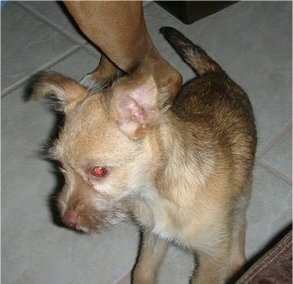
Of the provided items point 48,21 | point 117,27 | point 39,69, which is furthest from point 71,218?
point 48,21

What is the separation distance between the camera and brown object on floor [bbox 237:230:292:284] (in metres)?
1.03

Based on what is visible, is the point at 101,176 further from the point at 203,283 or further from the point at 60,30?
the point at 60,30

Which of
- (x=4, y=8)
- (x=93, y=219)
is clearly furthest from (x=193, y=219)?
(x=4, y=8)

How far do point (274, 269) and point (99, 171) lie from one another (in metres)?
0.44

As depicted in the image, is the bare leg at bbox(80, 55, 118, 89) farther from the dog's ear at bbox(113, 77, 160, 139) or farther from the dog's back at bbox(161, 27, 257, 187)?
the dog's ear at bbox(113, 77, 160, 139)

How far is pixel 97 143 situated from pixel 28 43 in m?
1.57

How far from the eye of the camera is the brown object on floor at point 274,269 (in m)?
1.03

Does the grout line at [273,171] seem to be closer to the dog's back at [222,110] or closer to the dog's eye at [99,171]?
the dog's back at [222,110]

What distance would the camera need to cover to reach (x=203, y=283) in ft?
5.56

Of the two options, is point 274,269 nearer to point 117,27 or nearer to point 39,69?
point 117,27

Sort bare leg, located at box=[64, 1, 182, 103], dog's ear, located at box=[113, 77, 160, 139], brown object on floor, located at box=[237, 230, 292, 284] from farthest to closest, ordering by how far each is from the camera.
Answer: bare leg, located at box=[64, 1, 182, 103] < dog's ear, located at box=[113, 77, 160, 139] < brown object on floor, located at box=[237, 230, 292, 284]

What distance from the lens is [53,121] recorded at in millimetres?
2318

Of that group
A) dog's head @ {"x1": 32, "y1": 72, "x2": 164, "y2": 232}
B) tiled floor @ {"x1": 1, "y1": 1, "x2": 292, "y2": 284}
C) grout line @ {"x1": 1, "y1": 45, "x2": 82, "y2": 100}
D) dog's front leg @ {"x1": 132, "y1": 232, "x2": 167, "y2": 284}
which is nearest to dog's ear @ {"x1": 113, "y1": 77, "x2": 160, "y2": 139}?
dog's head @ {"x1": 32, "y1": 72, "x2": 164, "y2": 232}

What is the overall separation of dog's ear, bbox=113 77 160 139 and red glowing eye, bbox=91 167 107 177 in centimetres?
10
